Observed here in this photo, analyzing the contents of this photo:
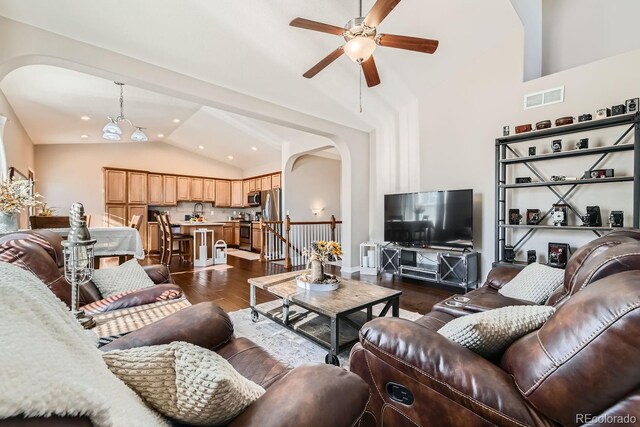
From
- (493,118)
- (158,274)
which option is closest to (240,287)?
(158,274)

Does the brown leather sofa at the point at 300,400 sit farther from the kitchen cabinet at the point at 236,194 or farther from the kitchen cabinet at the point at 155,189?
the kitchen cabinet at the point at 236,194

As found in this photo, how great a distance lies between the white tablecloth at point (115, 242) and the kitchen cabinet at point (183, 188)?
184 inches

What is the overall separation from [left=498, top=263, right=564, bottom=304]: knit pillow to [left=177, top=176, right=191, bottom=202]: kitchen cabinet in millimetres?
8275

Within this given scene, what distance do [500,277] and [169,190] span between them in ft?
26.9

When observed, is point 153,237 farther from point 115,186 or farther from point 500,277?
point 500,277

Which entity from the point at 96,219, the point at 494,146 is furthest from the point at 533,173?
the point at 96,219

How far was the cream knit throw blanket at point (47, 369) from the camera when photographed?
1.10ft

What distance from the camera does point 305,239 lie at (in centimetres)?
661

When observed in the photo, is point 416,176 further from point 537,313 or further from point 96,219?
point 96,219

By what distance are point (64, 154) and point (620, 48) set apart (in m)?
10.00

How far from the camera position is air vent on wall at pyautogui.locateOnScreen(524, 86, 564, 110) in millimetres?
→ 3322

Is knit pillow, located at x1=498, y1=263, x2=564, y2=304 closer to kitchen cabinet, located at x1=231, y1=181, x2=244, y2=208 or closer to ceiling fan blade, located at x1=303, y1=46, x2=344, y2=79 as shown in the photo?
ceiling fan blade, located at x1=303, y1=46, x2=344, y2=79

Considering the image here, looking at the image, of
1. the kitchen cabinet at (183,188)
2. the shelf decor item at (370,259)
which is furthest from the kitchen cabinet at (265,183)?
the shelf decor item at (370,259)

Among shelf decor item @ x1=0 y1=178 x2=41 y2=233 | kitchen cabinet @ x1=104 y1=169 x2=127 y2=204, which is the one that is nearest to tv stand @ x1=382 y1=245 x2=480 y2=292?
shelf decor item @ x1=0 y1=178 x2=41 y2=233
